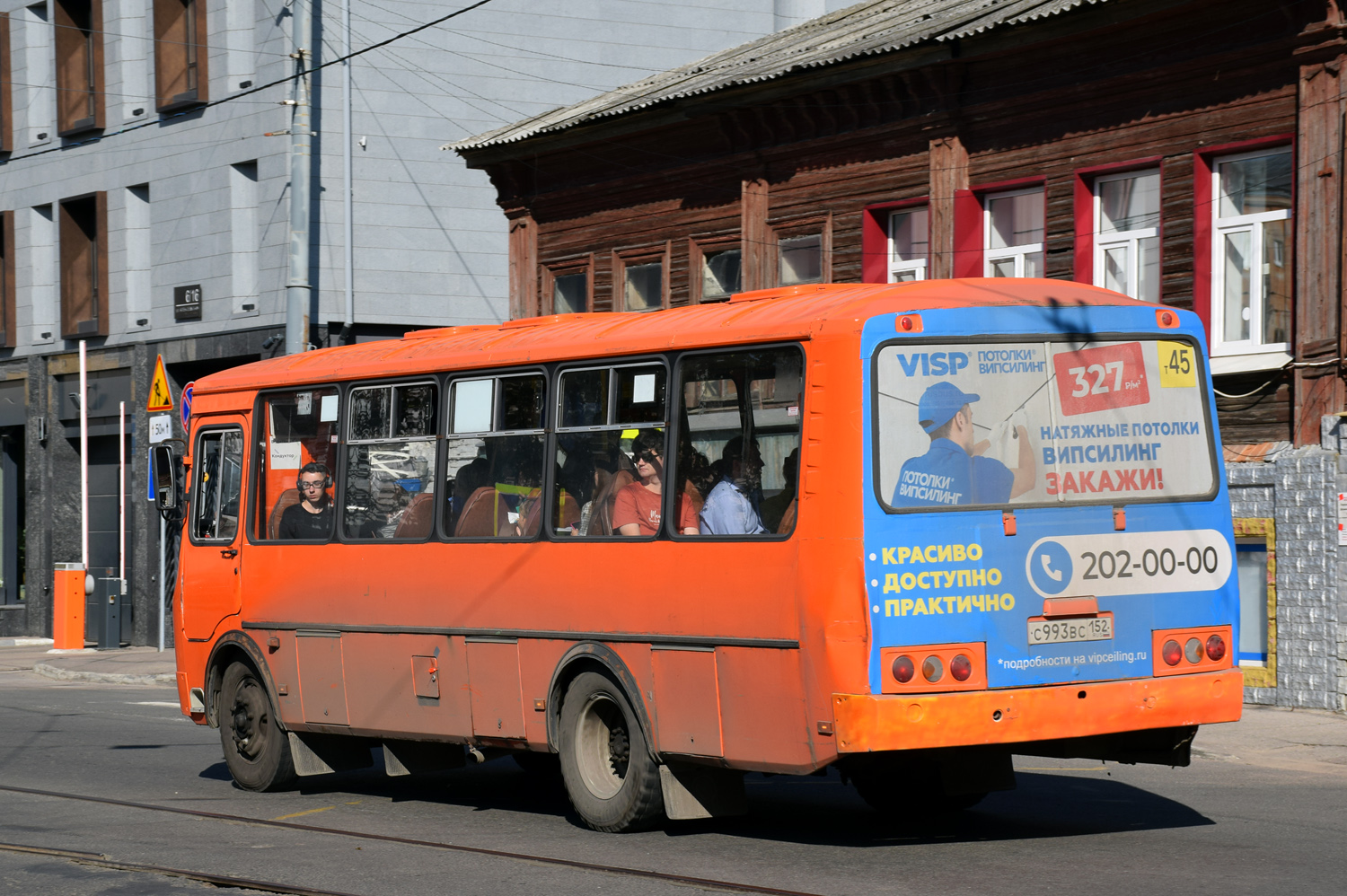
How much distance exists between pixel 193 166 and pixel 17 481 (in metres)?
8.02

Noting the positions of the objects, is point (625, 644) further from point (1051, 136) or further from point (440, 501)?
point (1051, 136)

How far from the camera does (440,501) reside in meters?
10.8

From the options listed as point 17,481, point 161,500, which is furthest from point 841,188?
point 17,481

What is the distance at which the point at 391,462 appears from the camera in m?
11.2

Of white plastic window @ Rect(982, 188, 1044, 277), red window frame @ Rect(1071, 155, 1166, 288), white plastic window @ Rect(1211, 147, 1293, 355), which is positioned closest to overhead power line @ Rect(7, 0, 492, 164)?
white plastic window @ Rect(982, 188, 1044, 277)

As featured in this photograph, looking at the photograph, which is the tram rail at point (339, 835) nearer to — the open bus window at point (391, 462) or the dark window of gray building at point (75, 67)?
the open bus window at point (391, 462)

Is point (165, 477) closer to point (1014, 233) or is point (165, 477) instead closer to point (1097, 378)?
point (1097, 378)

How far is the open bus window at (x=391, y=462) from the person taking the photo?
10953 mm

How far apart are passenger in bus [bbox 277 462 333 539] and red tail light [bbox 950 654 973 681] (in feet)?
15.8

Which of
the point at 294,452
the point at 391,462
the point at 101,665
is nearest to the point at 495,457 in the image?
the point at 391,462

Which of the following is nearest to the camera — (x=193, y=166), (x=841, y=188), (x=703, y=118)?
(x=841, y=188)

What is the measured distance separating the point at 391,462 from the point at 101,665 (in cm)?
1494

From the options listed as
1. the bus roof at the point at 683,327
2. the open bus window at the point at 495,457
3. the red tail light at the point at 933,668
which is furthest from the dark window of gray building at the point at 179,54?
the red tail light at the point at 933,668

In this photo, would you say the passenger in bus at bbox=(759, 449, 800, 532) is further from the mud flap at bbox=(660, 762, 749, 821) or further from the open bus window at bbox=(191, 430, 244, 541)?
the open bus window at bbox=(191, 430, 244, 541)
